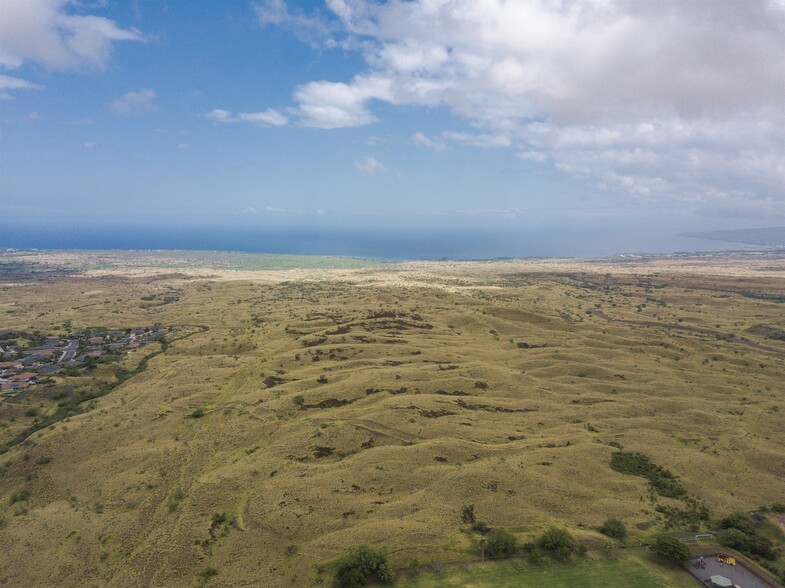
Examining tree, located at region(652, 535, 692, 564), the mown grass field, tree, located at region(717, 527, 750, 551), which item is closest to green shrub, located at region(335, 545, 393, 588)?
the mown grass field

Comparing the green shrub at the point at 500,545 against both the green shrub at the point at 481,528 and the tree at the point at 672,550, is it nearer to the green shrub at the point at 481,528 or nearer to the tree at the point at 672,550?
the green shrub at the point at 481,528

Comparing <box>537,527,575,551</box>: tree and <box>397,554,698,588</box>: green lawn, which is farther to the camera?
<box>537,527,575,551</box>: tree

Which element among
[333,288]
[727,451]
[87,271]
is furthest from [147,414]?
[87,271]

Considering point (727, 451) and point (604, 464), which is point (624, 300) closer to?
point (727, 451)

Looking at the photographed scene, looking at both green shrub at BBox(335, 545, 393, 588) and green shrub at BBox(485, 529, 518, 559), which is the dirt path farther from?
green shrub at BBox(335, 545, 393, 588)

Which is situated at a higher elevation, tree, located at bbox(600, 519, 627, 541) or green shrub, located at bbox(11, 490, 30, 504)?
tree, located at bbox(600, 519, 627, 541)

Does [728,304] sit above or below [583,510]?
above

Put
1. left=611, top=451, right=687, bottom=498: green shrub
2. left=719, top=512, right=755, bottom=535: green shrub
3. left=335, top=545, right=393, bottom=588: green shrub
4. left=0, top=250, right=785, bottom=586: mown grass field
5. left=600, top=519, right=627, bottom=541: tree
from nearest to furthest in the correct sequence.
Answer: left=335, top=545, right=393, bottom=588: green shrub, left=0, top=250, right=785, bottom=586: mown grass field, left=600, top=519, right=627, bottom=541: tree, left=719, top=512, right=755, bottom=535: green shrub, left=611, top=451, right=687, bottom=498: green shrub
